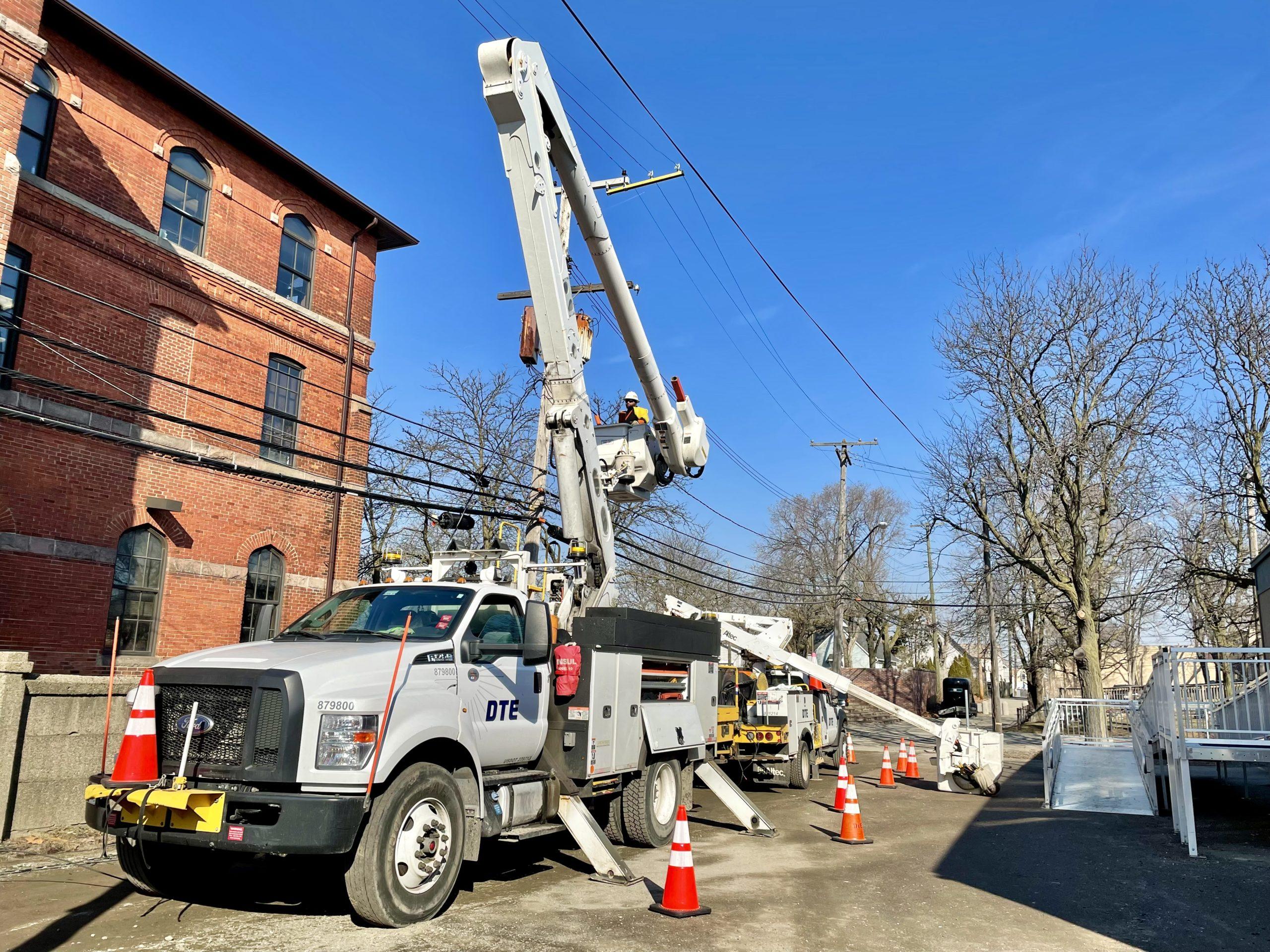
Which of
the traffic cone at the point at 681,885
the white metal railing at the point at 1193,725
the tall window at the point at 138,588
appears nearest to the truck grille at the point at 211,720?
the traffic cone at the point at 681,885

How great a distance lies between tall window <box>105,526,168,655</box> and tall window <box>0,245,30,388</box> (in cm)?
333

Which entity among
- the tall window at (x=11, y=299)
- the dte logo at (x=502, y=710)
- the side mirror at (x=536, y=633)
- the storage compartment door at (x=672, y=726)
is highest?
the tall window at (x=11, y=299)

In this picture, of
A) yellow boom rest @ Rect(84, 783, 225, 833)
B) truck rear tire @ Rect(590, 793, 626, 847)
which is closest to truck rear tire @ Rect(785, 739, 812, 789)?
truck rear tire @ Rect(590, 793, 626, 847)

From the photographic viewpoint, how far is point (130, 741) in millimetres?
5961

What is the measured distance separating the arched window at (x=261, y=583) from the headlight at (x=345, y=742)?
12.4 m

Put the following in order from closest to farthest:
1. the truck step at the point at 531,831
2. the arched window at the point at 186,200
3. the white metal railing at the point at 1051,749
Answer: the truck step at the point at 531,831 → the white metal railing at the point at 1051,749 → the arched window at the point at 186,200

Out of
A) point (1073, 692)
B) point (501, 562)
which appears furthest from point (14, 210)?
point (1073, 692)

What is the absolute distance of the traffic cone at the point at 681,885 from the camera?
22.7 ft

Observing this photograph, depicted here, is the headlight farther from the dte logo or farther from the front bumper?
the dte logo

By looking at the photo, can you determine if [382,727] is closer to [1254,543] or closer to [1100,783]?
[1100,783]

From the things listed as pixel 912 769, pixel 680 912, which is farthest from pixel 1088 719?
pixel 680 912

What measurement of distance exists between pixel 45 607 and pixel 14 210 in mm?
6221

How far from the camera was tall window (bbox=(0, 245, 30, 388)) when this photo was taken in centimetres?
1394

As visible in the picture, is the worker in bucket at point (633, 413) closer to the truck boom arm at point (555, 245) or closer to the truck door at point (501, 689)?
the truck boom arm at point (555, 245)
